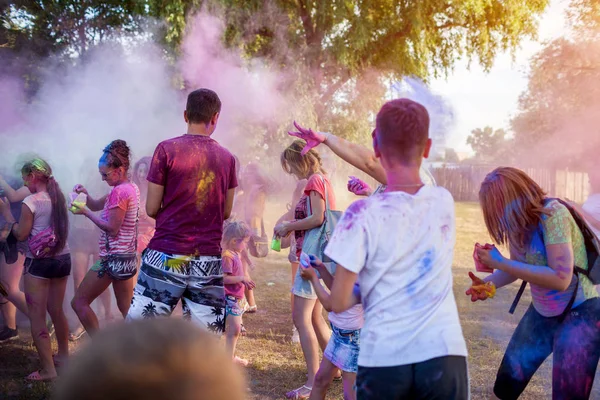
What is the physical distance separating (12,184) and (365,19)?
9.51 metres

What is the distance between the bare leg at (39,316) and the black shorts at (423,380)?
3042mm

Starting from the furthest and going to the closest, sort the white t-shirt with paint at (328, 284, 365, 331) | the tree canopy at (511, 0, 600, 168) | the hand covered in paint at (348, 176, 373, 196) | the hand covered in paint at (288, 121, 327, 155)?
the tree canopy at (511, 0, 600, 168) < the hand covered in paint at (348, 176, 373, 196) < the white t-shirt with paint at (328, 284, 365, 331) < the hand covered in paint at (288, 121, 327, 155)

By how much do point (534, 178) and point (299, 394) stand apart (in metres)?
23.2

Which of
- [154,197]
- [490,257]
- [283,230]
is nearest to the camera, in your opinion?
[490,257]

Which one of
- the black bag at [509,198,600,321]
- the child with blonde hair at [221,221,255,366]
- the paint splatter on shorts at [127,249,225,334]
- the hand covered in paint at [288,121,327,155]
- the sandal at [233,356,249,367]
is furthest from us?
the sandal at [233,356,249,367]

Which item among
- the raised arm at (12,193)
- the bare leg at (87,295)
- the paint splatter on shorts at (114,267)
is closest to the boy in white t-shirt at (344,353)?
the paint splatter on shorts at (114,267)

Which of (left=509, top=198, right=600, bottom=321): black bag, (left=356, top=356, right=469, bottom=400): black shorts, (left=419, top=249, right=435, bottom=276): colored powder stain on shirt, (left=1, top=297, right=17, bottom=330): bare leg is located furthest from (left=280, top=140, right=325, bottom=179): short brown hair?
(left=1, top=297, right=17, bottom=330): bare leg

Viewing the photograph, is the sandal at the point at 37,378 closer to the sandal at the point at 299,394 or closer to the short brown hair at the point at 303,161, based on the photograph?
the sandal at the point at 299,394

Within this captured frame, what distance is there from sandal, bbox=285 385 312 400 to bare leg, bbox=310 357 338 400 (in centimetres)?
67

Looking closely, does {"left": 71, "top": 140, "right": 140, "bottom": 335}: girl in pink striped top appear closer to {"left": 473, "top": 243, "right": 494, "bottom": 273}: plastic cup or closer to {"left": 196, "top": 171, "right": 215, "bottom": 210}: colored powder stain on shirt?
{"left": 196, "top": 171, "right": 215, "bottom": 210}: colored powder stain on shirt

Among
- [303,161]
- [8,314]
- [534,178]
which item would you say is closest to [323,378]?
[303,161]

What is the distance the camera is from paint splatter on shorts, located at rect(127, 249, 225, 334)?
3115mm

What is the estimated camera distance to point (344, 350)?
321cm

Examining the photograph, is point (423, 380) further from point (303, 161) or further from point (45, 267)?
point (45, 267)
